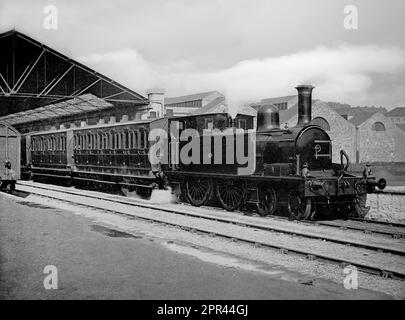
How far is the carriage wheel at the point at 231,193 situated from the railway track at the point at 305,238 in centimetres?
56

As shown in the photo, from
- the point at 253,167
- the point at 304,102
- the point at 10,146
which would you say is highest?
the point at 304,102

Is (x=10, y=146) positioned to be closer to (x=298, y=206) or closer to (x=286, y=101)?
(x=298, y=206)

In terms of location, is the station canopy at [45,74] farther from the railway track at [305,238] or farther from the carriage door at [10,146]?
the railway track at [305,238]

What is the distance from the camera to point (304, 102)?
12.8m

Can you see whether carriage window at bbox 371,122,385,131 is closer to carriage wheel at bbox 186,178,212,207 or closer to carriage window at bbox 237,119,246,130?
carriage window at bbox 237,119,246,130

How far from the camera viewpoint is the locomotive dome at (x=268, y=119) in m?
13.6

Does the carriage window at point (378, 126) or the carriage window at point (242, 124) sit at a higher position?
the carriage window at point (378, 126)

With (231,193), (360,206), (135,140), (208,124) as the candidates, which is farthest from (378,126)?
(231,193)

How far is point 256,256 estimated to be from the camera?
314 inches

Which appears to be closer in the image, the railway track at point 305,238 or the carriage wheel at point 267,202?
the railway track at point 305,238

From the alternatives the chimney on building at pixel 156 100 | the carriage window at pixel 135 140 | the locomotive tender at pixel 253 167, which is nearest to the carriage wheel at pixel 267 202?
the locomotive tender at pixel 253 167

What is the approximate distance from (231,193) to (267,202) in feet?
4.68
